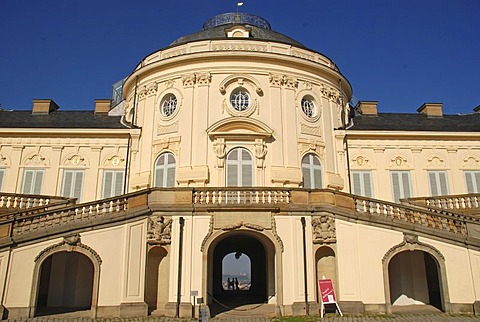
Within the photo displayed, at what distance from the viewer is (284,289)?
1515 centimetres

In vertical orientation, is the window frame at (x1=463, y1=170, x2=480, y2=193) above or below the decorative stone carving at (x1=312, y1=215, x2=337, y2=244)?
above

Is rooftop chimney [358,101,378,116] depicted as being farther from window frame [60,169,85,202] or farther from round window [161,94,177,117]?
window frame [60,169,85,202]

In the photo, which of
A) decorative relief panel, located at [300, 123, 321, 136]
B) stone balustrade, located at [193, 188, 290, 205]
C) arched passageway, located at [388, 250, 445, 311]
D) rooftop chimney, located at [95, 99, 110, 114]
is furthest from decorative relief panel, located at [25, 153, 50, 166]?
arched passageway, located at [388, 250, 445, 311]

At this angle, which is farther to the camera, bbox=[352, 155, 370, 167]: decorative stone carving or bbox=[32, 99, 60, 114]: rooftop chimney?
bbox=[32, 99, 60, 114]: rooftop chimney

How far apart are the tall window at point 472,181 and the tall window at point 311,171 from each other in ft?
29.5

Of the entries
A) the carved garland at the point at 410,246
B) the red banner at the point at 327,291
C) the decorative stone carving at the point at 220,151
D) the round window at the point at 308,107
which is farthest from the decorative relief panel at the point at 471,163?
the red banner at the point at 327,291

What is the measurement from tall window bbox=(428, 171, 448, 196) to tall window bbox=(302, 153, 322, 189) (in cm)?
693

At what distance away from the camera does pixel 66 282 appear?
18.7m

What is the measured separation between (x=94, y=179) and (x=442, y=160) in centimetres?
1938

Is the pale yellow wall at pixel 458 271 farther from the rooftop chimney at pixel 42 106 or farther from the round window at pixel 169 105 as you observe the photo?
the rooftop chimney at pixel 42 106

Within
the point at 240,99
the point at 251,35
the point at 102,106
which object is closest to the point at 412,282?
the point at 240,99

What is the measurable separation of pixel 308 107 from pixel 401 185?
22.4ft

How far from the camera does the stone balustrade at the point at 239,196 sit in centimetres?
1595

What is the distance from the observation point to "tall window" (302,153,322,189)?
71.3 ft
